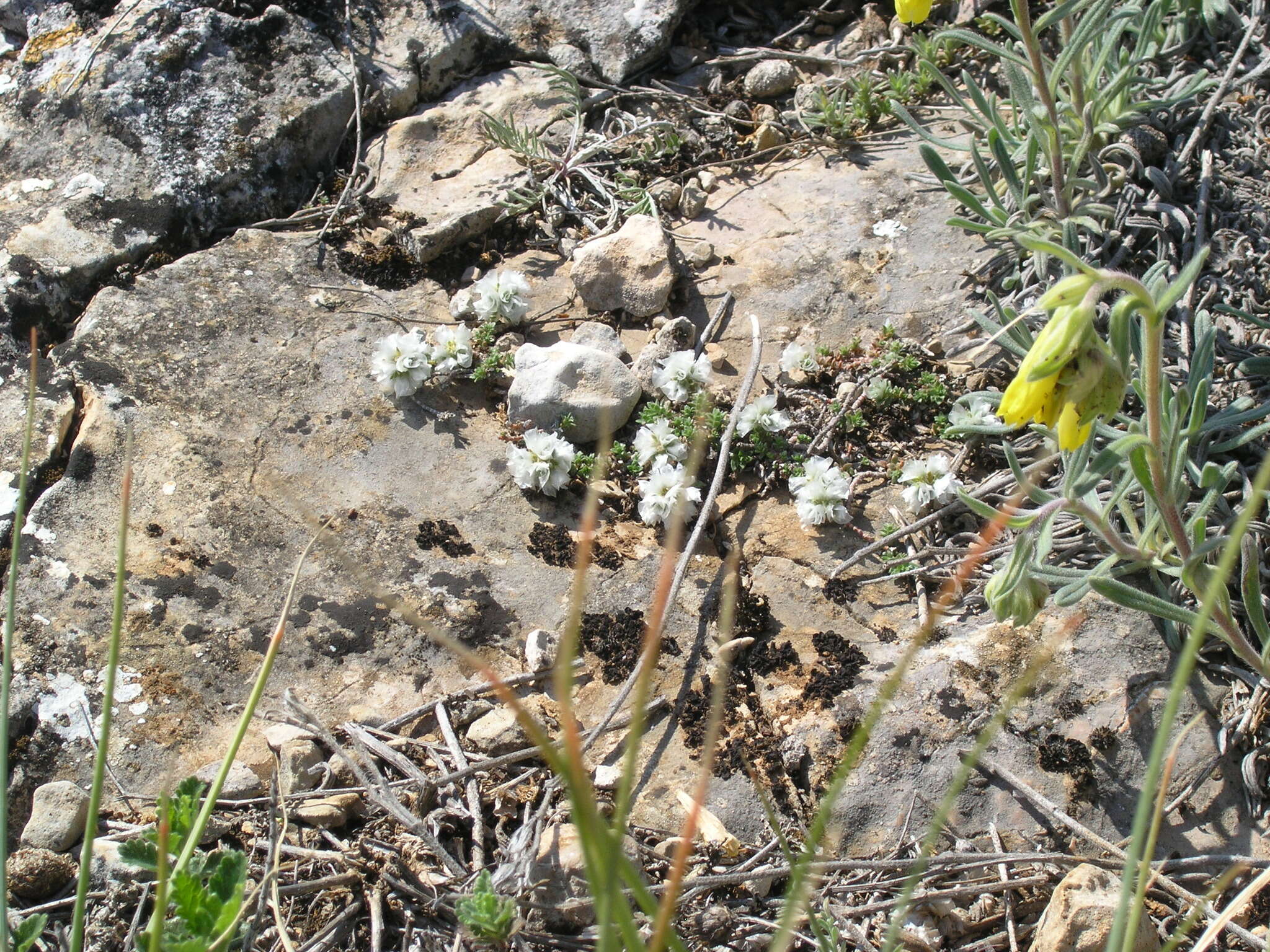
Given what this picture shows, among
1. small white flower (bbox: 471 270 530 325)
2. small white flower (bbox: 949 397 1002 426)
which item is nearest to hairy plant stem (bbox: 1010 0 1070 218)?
small white flower (bbox: 949 397 1002 426)

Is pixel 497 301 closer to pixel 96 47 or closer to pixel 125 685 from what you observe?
pixel 125 685

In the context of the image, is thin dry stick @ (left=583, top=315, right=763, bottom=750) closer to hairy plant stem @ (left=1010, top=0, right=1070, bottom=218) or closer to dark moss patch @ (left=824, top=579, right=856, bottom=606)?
dark moss patch @ (left=824, top=579, right=856, bottom=606)

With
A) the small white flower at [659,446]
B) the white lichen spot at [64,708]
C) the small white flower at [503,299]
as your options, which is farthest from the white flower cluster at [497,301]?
the white lichen spot at [64,708]

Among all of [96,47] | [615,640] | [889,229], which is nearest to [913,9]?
[889,229]

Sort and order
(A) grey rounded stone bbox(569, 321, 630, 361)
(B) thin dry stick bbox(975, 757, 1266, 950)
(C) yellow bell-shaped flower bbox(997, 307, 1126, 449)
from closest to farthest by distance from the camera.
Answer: (C) yellow bell-shaped flower bbox(997, 307, 1126, 449)
(B) thin dry stick bbox(975, 757, 1266, 950)
(A) grey rounded stone bbox(569, 321, 630, 361)

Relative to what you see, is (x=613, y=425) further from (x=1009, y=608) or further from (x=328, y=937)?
(x=328, y=937)

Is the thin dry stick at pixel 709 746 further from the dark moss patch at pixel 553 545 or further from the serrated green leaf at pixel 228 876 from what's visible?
the serrated green leaf at pixel 228 876

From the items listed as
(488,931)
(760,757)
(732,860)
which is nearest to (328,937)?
(488,931)
